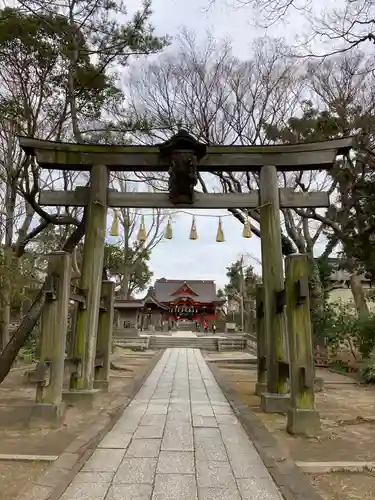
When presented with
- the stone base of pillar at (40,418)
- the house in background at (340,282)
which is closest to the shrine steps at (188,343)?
the house in background at (340,282)

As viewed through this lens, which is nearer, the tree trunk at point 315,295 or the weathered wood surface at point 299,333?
the weathered wood surface at point 299,333

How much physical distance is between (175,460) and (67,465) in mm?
1059

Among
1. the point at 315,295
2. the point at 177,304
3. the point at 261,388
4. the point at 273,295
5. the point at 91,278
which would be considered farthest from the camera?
the point at 177,304

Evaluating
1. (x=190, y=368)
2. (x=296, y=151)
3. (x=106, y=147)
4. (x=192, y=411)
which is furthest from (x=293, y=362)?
(x=190, y=368)

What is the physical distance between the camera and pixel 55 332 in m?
5.99

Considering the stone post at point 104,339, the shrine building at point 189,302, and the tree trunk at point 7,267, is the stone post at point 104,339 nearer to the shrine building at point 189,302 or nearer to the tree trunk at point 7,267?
the tree trunk at point 7,267

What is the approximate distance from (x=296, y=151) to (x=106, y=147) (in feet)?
11.5

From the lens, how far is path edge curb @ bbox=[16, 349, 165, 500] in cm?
343

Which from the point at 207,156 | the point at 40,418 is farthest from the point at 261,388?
the point at 207,156

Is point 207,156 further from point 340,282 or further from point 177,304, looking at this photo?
point 177,304

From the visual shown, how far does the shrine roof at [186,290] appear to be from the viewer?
168 feet

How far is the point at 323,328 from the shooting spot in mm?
15664

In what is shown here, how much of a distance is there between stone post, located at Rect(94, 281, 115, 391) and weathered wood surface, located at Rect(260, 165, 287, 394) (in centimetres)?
322

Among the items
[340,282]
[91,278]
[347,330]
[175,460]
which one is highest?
[340,282]
